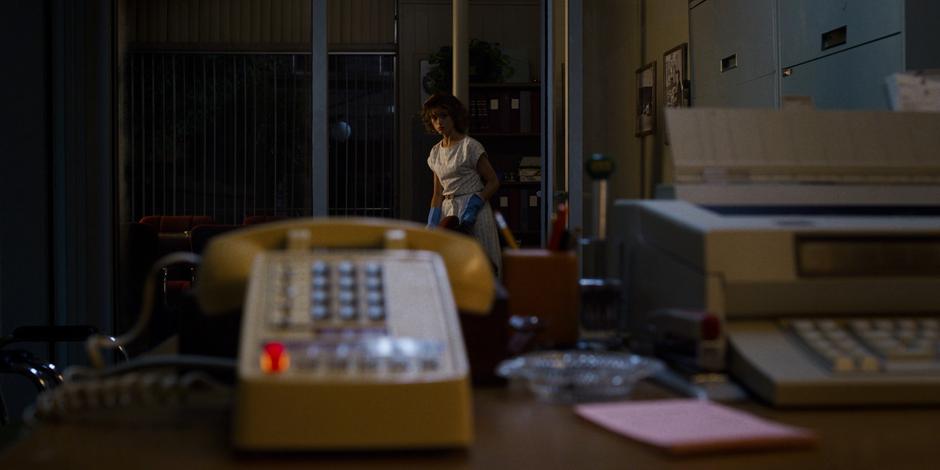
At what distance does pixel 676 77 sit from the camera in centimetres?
461

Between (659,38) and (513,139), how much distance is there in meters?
1.92

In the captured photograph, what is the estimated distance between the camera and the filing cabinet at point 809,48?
8.59 ft

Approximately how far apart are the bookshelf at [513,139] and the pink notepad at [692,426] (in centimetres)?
567

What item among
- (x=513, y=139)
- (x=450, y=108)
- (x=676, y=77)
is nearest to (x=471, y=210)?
(x=450, y=108)

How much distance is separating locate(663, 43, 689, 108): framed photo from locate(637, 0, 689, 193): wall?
4cm

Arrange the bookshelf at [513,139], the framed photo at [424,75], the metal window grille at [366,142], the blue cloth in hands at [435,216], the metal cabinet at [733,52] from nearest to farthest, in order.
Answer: the metal cabinet at [733,52]
the blue cloth in hands at [435,216]
the bookshelf at [513,139]
the framed photo at [424,75]
the metal window grille at [366,142]

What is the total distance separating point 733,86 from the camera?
3828 millimetres

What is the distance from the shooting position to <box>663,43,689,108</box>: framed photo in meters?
4.50

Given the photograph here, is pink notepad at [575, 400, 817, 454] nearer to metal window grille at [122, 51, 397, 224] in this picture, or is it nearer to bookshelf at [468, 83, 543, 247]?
bookshelf at [468, 83, 543, 247]

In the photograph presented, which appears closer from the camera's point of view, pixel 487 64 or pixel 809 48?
pixel 809 48

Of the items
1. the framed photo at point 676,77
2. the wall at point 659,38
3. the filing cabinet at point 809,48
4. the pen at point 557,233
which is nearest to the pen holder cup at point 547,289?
the pen at point 557,233

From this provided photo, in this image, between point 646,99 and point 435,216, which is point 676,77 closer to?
point 646,99

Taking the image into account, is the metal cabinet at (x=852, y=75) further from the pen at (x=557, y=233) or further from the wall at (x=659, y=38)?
the pen at (x=557, y=233)

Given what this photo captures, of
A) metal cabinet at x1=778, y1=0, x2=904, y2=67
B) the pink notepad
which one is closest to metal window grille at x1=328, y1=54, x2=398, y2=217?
metal cabinet at x1=778, y1=0, x2=904, y2=67
